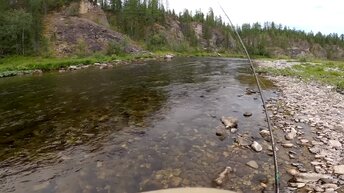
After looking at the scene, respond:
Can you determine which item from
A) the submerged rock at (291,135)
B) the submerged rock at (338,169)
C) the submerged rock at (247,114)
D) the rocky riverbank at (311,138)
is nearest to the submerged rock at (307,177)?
the rocky riverbank at (311,138)

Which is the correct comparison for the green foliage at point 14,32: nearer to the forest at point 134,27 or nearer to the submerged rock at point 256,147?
the forest at point 134,27

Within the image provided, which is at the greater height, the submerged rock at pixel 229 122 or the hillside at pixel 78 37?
the hillside at pixel 78 37

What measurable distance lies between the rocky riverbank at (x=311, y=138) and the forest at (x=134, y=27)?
225 inches

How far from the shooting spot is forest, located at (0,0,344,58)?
197 ft

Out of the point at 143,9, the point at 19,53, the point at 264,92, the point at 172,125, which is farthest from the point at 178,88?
the point at 143,9

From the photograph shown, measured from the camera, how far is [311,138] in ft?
36.3

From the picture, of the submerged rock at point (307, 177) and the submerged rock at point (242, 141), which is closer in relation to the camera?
the submerged rock at point (307, 177)

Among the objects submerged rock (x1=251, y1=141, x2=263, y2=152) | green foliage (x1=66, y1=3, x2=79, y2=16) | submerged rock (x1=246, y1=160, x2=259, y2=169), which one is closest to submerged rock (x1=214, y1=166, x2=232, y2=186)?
submerged rock (x1=246, y1=160, x2=259, y2=169)

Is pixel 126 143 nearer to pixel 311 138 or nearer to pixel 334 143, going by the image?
pixel 311 138

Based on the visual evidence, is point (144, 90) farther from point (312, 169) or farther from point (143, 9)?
point (143, 9)

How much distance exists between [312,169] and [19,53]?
2532 inches

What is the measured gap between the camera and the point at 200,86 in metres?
23.5

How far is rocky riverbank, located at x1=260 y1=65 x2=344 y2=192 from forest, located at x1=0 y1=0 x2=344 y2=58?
572cm

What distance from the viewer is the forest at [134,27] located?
6016 cm
